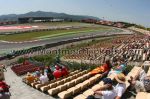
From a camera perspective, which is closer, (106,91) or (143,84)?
(106,91)

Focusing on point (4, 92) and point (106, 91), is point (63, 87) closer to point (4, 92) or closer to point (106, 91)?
point (4, 92)

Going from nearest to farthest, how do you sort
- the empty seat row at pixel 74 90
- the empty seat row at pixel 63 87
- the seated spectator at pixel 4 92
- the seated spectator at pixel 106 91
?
the seated spectator at pixel 106 91
the seated spectator at pixel 4 92
the empty seat row at pixel 74 90
the empty seat row at pixel 63 87

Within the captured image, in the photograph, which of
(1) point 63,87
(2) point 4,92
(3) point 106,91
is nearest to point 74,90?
(1) point 63,87

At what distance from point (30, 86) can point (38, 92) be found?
2070mm

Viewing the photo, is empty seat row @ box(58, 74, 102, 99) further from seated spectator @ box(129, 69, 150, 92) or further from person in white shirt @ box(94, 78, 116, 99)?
person in white shirt @ box(94, 78, 116, 99)

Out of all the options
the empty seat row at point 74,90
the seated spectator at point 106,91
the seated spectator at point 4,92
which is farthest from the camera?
the empty seat row at point 74,90

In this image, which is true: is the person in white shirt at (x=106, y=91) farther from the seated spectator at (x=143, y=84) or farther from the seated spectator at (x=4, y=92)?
the seated spectator at (x=4, y=92)

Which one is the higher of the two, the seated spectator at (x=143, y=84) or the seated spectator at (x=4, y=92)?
the seated spectator at (x=143, y=84)

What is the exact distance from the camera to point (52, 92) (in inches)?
629

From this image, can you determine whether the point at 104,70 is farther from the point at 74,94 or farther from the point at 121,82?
the point at 121,82

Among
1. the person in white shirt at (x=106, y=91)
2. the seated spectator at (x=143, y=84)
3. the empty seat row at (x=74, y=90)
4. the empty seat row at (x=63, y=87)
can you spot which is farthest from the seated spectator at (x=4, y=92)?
the seated spectator at (x=143, y=84)

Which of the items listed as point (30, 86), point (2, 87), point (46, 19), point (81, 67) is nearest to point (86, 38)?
point (81, 67)

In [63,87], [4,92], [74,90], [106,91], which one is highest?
[106,91]

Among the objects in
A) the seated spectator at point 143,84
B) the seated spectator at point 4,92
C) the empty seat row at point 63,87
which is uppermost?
the seated spectator at point 143,84
